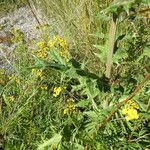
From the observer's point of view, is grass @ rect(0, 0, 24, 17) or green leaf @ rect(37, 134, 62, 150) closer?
green leaf @ rect(37, 134, 62, 150)

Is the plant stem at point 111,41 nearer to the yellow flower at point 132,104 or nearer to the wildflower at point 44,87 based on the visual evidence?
the yellow flower at point 132,104

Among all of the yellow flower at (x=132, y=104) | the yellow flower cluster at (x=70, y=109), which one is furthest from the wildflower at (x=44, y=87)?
the yellow flower at (x=132, y=104)

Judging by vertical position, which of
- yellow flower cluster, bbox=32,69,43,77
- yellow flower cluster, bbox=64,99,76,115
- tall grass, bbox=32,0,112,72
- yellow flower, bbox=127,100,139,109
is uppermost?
tall grass, bbox=32,0,112,72

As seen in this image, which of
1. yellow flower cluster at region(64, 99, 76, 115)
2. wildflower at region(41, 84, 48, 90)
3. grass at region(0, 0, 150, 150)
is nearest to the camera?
grass at region(0, 0, 150, 150)

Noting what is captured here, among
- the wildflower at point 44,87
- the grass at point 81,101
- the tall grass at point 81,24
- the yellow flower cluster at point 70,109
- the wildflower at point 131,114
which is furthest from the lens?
the tall grass at point 81,24

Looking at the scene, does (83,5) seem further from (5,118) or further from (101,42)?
(5,118)

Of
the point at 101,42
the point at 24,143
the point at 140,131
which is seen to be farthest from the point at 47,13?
the point at 140,131

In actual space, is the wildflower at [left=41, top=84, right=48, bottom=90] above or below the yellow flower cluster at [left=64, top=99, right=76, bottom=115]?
above

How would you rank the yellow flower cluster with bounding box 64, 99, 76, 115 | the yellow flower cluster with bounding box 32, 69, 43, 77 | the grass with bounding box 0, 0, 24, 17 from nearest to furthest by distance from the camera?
1. the yellow flower cluster with bounding box 64, 99, 76, 115
2. the yellow flower cluster with bounding box 32, 69, 43, 77
3. the grass with bounding box 0, 0, 24, 17

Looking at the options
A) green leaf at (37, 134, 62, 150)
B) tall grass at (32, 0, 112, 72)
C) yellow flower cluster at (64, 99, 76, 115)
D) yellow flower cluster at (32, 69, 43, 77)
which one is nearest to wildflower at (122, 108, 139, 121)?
green leaf at (37, 134, 62, 150)

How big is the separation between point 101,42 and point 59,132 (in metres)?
1.65

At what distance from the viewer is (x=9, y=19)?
5.17m

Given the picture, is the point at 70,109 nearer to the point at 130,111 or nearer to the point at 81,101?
the point at 81,101

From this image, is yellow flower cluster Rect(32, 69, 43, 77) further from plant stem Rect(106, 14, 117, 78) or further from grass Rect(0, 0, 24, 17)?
grass Rect(0, 0, 24, 17)
